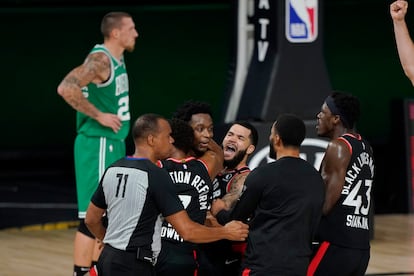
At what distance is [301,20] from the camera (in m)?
10.9

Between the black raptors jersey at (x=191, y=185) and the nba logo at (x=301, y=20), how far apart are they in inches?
168

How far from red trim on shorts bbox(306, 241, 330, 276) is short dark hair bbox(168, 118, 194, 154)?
98 centimetres

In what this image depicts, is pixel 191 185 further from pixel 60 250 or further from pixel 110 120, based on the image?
pixel 60 250

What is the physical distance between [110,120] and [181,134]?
216cm

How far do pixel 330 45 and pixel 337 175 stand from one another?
1164cm

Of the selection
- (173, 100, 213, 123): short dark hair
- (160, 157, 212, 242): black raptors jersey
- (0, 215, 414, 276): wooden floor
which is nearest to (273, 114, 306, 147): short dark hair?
(160, 157, 212, 242): black raptors jersey

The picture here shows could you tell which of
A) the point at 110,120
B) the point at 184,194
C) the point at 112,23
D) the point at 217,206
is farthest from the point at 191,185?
the point at 112,23

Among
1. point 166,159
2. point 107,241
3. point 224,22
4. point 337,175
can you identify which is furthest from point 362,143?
point 224,22

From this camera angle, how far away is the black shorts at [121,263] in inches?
248

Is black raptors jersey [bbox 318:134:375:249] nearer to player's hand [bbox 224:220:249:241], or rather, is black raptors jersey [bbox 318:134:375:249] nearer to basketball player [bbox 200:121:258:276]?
basketball player [bbox 200:121:258:276]

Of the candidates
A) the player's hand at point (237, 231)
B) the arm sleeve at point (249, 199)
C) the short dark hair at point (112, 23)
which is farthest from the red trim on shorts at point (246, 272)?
the short dark hair at point (112, 23)

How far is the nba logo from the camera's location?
10.8 metres

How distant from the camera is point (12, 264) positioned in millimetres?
9914

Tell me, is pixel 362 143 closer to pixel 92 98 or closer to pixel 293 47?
pixel 92 98
